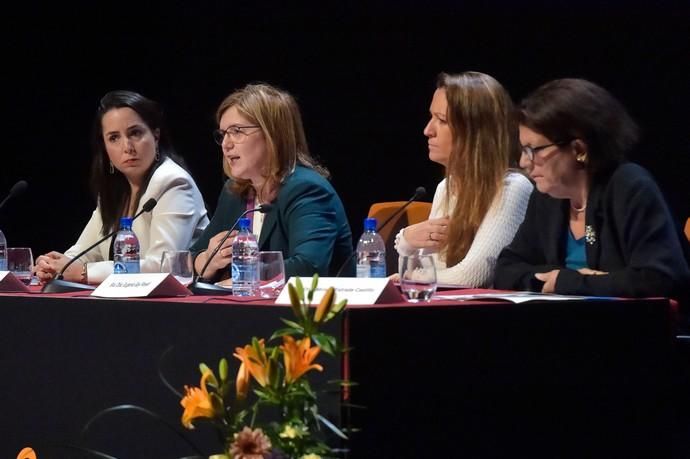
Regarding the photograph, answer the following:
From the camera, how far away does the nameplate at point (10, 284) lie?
2760 millimetres

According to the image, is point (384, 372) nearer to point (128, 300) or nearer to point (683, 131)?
point (128, 300)

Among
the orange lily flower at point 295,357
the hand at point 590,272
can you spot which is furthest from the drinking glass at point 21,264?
the orange lily flower at point 295,357

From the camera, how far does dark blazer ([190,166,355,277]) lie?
3.29 meters

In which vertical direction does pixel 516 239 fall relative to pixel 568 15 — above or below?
below

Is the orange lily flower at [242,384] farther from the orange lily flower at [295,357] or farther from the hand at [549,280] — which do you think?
the hand at [549,280]

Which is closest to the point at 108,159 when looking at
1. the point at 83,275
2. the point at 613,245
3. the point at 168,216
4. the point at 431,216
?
the point at 168,216

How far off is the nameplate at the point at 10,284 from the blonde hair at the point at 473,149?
1180mm

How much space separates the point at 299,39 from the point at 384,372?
9.91 ft

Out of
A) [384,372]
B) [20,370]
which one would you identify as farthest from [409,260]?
[20,370]

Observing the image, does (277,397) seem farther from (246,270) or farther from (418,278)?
(246,270)

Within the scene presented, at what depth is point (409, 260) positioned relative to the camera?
2.21 meters

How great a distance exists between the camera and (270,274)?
2.42m

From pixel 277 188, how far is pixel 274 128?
0.19 m

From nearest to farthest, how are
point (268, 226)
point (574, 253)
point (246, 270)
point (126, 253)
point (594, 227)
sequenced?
1. point (246, 270)
2. point (594, 227)
3. point (574, 253)
4. point (126, 253)
5. point (268, 226)
